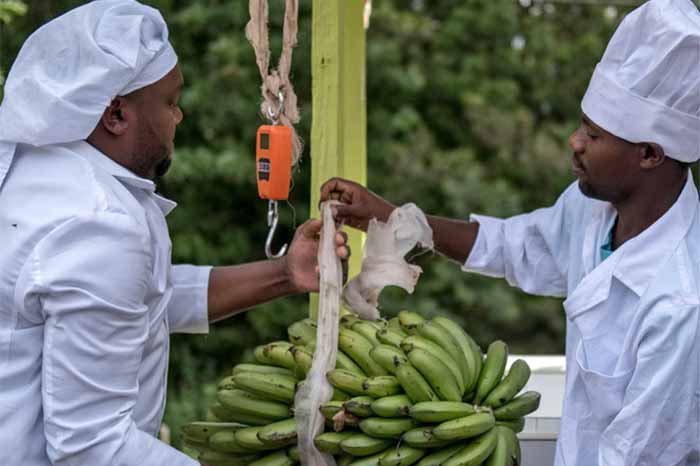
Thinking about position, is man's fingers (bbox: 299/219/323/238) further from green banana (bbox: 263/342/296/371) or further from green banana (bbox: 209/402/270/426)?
green banana (bbox: 209/402/270/426)

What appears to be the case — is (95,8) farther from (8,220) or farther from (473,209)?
(473,209)

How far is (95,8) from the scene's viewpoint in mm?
2512

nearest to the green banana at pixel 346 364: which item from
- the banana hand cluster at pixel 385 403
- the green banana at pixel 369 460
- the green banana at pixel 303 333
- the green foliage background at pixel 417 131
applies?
the banana hand cluster at pixel 385 403

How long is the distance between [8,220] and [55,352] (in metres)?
0.30

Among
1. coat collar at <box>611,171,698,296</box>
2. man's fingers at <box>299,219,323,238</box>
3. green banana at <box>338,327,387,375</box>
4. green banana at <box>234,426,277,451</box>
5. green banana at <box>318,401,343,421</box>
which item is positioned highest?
coat collar at <box>611,171,698,296</box>

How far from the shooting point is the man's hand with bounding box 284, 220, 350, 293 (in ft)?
10.2

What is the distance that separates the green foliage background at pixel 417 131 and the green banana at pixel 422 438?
18.4ft

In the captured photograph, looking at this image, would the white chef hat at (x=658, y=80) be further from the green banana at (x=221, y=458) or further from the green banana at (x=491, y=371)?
the green banana at (x=221, y=458)

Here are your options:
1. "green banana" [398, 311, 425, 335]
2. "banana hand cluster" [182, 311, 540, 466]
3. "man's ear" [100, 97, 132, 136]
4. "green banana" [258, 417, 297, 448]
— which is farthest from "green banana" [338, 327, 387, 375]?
"man's ear" [100, 97, 132, 136]

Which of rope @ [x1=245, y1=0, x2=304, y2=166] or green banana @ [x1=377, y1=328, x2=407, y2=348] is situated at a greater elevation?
rope @ [x1=245, y1=0, x2=304, y2=166]

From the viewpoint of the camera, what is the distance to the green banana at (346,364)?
9.31 feet

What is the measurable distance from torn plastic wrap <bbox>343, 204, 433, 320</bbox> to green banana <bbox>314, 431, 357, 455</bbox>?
16.9 inches

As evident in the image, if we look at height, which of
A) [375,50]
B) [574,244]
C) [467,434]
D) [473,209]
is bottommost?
→ [473,209]

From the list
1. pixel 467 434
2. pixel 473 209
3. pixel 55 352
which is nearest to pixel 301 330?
pixel 467 434
